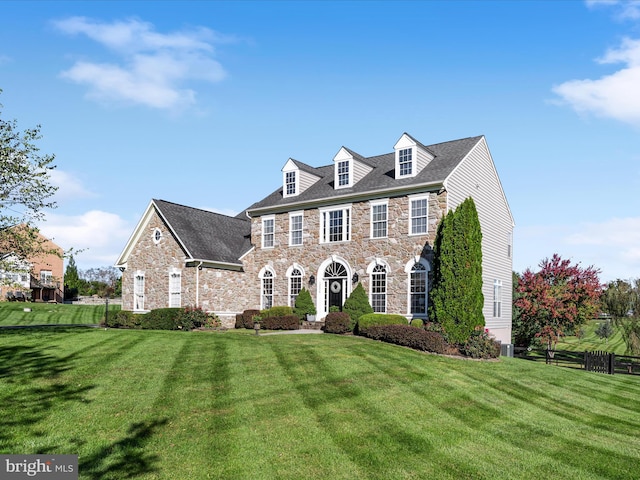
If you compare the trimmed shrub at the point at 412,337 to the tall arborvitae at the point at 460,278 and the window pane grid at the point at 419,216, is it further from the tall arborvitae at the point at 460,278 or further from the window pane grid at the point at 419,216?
the window pane grid at the point at 419,216

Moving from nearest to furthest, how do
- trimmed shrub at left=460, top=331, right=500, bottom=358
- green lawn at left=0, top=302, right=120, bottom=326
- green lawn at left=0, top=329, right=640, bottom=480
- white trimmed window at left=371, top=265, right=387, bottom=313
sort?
Answer: green lawn at left=0, top=329, right=640, bottom=480, trimmed shrub at left=460, top=331, right=500, bottom=358, white trimmed window at left=371, top=265, right=387, bottom=313, green lawn at left=0, top=302, right=120, bottom=326

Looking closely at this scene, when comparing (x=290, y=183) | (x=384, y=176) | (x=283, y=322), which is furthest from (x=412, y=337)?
(x=290, y=183)

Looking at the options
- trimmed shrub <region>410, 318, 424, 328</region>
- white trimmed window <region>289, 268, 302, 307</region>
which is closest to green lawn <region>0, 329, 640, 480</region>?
trimmed shrub <region>410, 318, 424, 328</region>

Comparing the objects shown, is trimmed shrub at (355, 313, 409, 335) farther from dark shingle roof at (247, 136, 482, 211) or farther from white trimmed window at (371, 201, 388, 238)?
dark shingle roof at (247, 136, 482, 211)

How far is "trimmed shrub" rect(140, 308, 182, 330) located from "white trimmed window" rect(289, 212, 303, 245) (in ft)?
24.4

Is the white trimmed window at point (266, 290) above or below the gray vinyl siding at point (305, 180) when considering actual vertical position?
below

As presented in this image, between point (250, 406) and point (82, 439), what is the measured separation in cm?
319

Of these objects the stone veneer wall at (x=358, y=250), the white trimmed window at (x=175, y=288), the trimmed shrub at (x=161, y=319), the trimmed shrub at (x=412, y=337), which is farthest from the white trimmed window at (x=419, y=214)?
the white trimmed window at (x=175, y=288)

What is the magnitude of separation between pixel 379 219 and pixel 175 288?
12762 millimetres

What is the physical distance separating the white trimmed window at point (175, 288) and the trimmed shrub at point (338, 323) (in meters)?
9.92

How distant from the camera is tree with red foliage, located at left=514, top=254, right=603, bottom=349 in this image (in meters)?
30.4

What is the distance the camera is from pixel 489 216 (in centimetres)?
2717

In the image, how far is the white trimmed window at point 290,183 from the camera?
30.0 meters

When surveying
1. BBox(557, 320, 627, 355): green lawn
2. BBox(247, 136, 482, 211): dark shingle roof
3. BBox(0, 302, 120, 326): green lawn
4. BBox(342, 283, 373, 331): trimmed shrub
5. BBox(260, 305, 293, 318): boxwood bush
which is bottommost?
BBox(557, 320, 627, 355): green lawn
